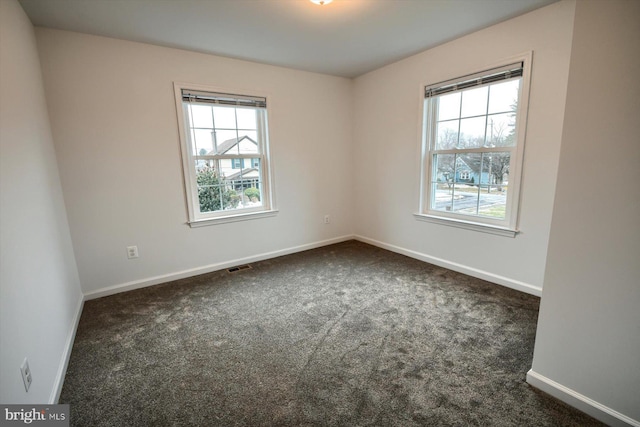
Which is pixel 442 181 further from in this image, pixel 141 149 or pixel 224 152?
pixel 141 149

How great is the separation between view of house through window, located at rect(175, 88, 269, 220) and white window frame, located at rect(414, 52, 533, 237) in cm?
192

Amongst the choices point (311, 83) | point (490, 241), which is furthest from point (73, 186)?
point (490, 241)

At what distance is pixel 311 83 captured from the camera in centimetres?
388

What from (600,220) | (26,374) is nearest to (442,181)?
(600,220)

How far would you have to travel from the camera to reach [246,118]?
3.52 metres

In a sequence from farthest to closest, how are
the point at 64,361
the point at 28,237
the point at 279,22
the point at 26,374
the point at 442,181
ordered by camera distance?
the point at 442,181
the point at 279,22
the point at 64,361
the point at 28,237
the point at 26,374

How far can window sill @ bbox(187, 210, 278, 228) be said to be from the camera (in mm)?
3279

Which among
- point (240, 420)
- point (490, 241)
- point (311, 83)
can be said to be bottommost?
point (240, 420)

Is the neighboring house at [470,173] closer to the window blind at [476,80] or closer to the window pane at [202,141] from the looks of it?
the window blind at [476,80]

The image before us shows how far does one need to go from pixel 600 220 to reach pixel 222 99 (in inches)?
131

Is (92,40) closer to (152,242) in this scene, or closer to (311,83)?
(152,242)

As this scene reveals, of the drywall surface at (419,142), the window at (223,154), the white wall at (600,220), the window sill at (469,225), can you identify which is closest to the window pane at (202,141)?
the window at (223,154)

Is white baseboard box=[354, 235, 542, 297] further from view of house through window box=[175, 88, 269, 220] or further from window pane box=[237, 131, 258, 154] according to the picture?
window pane box=[237, 131, 258, 154]

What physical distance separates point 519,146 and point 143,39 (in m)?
3.54
